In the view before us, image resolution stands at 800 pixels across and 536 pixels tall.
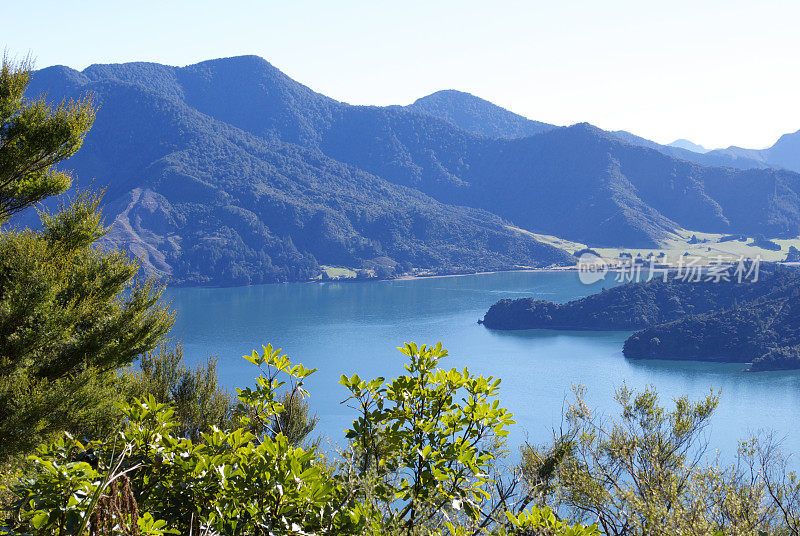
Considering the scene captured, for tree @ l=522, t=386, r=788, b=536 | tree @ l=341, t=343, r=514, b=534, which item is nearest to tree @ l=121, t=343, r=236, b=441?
tree @ l=522, t=386, r=788, b=536

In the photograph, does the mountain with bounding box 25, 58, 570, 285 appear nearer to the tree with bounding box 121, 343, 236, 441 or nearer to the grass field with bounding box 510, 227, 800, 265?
the grass field with bounding box 510, 227, 800, 265

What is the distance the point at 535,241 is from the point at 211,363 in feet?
348

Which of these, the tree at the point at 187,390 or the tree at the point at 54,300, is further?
the tree at the point at 187,390

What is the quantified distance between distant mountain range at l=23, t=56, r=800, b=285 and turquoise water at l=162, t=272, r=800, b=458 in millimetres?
22225

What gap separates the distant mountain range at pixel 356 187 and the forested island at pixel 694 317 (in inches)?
1738

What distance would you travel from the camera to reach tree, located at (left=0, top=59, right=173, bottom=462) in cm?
627

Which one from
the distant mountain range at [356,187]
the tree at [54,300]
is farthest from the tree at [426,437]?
the distant mountain range at [356,187]

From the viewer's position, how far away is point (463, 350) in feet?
165

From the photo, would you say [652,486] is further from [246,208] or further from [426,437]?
[246,208]

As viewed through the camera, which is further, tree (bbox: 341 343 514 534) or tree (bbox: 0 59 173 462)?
tree (bbox: 0 59 173 462)

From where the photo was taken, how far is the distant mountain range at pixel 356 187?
4242 inches

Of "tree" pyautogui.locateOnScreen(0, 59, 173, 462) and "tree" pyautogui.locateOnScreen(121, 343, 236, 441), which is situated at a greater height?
"tree" pyautogui.locateOnScreen(0, 59, 173, 462)

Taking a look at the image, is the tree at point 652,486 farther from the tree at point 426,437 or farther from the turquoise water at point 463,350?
the turquoise water at point 463,350

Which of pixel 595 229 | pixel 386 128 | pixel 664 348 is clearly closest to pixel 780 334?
pixel 664 348
